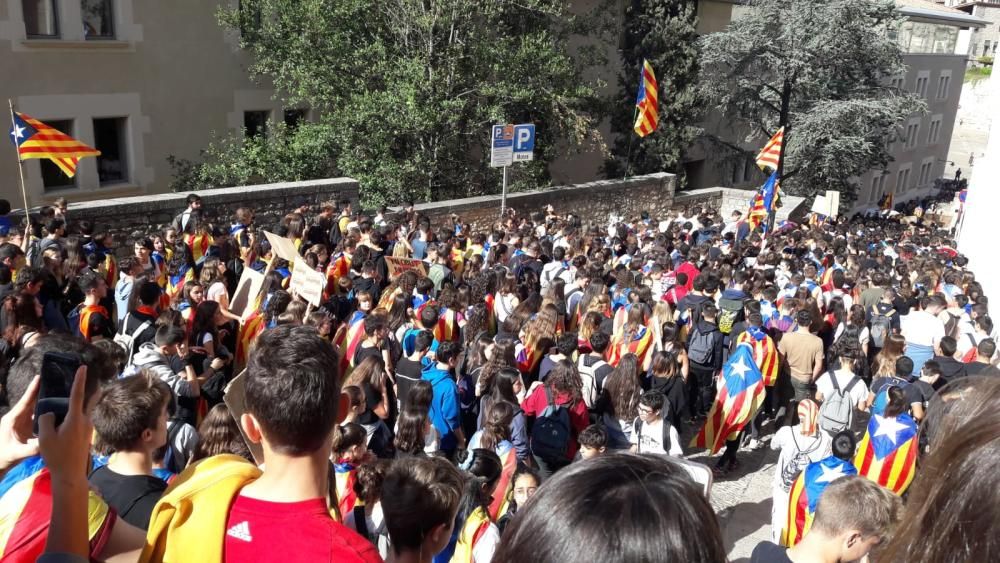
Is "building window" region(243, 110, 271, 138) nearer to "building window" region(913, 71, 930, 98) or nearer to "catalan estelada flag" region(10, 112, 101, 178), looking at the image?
"catalan estelada flag" region(10, 112, 101, 178)

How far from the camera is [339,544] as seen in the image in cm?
198

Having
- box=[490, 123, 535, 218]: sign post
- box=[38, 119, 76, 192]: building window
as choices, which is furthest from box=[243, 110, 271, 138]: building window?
box=[490, 123, 535, 218]: sign post

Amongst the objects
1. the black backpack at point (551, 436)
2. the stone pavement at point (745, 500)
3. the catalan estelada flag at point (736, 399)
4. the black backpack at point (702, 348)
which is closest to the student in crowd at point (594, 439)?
the black backpack at point (551, 436)

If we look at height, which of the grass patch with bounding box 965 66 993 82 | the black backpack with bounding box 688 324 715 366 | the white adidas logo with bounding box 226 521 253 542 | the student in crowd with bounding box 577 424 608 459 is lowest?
the black backpack with bounding box 688 324 715 366

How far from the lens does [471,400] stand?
20.9ft

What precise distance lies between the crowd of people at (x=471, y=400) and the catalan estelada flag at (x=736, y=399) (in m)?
0.03

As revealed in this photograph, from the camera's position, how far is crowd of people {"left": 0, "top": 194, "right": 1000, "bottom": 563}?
137 centimetres

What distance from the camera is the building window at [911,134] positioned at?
51.0 m

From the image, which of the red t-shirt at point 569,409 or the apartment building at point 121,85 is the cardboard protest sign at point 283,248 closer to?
the red t-shirt at point 569,409

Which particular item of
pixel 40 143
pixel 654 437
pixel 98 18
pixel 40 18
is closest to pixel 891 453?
pixel 654 437

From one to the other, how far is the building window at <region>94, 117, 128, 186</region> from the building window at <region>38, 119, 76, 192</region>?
627 millimetres

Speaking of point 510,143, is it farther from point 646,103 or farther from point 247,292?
point 247,292

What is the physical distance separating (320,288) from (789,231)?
537 inches

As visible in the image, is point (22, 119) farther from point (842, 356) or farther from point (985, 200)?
point (985, 200)
